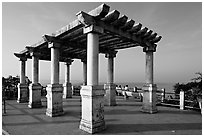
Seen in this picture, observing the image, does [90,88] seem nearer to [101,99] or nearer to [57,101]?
[101,99]

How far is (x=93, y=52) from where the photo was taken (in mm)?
6480

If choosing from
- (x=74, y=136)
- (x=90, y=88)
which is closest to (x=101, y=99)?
(x=90, y=88)

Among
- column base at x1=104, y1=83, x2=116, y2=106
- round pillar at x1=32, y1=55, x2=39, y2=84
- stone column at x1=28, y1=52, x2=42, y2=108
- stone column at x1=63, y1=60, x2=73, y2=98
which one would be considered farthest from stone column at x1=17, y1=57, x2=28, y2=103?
column base at x1=104, y1=83, x2=116, y2=106

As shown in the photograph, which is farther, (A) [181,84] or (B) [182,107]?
(A) [181,84]

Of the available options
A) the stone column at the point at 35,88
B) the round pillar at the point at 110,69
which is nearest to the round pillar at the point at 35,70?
the stone column at the point at 35,88

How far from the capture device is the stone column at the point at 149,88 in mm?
9859

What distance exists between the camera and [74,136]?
18.9 feet

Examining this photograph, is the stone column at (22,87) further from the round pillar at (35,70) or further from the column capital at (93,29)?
the column capital at (93,29)

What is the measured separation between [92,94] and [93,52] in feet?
5.41

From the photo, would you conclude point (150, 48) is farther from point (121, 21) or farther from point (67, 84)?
point (67, 84)

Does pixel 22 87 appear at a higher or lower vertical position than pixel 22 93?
higher

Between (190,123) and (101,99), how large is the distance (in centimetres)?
439

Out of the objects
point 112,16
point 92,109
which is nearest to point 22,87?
point 92,109

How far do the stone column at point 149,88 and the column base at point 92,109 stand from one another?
4.34 meters
